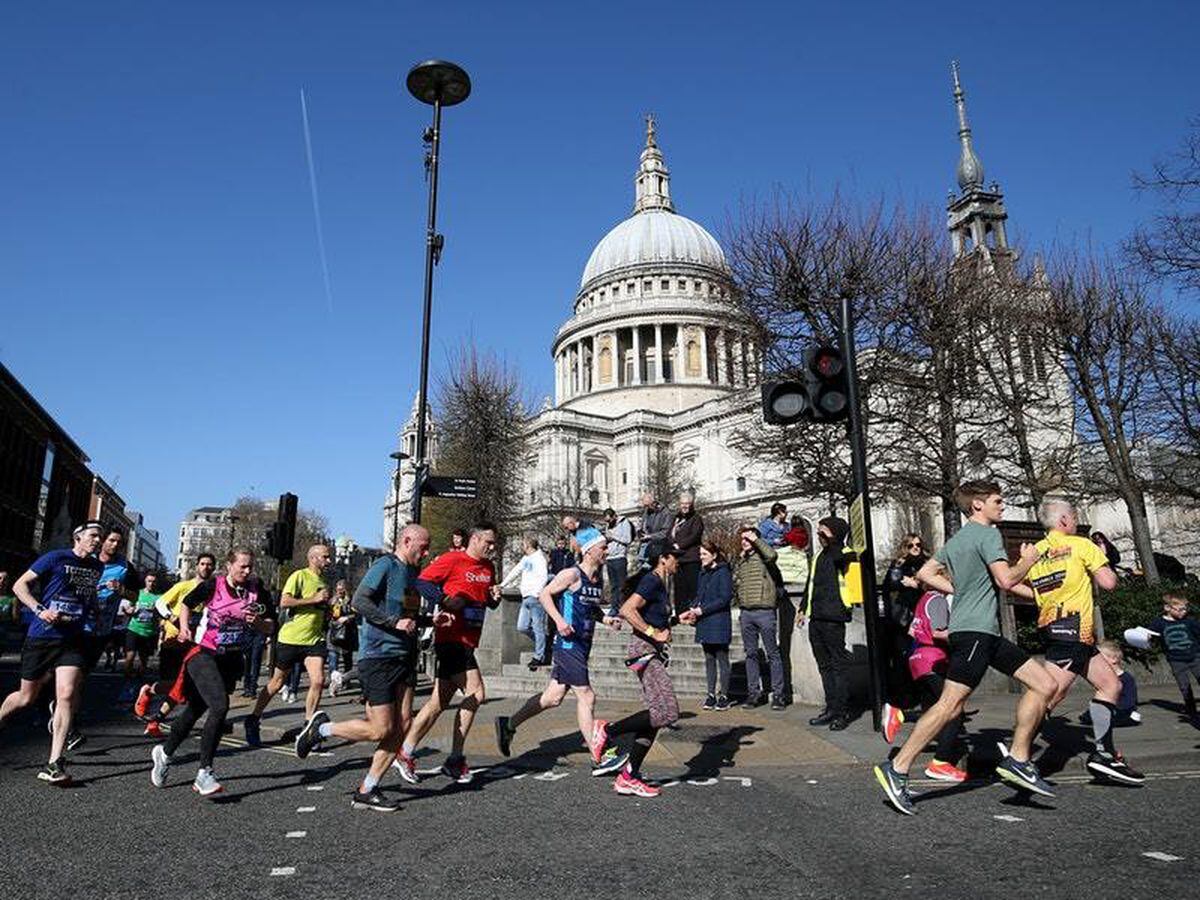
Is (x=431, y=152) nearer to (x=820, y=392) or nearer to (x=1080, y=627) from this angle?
(x=820, y=392)

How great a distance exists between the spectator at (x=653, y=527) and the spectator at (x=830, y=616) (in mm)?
4192

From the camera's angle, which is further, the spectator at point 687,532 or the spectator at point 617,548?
the spectator at point 617,548

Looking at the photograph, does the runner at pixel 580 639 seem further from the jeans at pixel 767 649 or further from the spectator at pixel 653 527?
the spectator at pixel 653 527

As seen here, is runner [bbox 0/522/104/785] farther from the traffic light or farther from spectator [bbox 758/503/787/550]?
spectator [bbox 758/503/787/550]

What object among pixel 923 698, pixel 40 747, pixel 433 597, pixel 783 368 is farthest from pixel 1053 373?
pixel 40 747

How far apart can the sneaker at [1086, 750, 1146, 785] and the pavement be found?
89mm

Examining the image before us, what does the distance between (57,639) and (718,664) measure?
22.3 feet

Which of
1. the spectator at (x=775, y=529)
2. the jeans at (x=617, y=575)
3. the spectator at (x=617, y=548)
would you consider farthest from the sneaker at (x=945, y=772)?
the jeans at (x=617, y=575)

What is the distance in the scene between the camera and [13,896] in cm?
344

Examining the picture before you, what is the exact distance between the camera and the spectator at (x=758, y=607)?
917cm

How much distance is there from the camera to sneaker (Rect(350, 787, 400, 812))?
16.3ft

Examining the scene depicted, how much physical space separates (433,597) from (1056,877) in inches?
177

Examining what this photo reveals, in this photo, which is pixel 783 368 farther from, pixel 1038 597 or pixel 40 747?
pixel 40 747

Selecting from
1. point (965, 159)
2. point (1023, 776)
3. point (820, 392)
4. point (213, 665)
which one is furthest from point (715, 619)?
point (965, 159)
